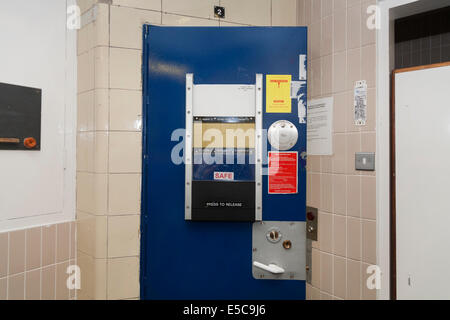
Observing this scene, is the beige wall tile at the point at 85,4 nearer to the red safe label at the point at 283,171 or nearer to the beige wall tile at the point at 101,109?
the beige wall tile at the point at 101,109

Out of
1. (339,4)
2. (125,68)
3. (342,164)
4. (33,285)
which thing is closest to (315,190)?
(342,164)

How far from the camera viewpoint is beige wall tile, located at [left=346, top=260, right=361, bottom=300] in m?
1.61

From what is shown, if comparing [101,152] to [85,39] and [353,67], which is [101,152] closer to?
[85,39]

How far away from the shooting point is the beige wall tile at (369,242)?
1.57 metres

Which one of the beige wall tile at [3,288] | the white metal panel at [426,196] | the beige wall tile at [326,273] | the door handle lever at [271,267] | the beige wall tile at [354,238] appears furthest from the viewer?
the white metal panel at [426,196]

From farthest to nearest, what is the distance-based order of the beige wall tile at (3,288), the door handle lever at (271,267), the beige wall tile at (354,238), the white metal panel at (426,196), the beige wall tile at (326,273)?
the white metal panel at (426,196)
the beige wall tile at (326,273)
the beige wall tile at (354,238)
the door handle lever at (271,267)
the beige wall tile at (3,288)

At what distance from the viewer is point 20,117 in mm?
1467

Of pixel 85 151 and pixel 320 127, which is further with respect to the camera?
pixel 320 127

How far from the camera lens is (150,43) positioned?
1604 mm

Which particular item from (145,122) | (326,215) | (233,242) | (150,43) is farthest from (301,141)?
(150,43)

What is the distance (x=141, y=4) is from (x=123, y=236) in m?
1.25

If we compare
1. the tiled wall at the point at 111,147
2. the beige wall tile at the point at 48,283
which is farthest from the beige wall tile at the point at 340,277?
the beige wall tile at the point at 48,283

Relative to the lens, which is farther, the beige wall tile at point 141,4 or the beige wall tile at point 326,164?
the beige wall tile at point 326,164

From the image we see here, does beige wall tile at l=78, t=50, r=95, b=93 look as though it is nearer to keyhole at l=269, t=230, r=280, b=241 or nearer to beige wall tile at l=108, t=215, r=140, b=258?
beige wall tile at l=108, t=215, r=140, b=258
